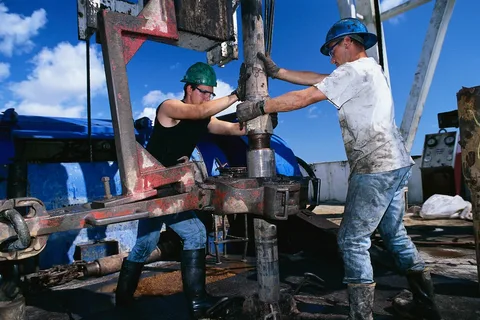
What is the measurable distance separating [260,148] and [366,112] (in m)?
0.68

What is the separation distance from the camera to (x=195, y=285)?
2393 mm

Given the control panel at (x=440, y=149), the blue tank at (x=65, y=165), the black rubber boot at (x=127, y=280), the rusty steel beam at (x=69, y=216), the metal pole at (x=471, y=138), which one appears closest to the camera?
the rusty steel beam at (x=69, y=216)

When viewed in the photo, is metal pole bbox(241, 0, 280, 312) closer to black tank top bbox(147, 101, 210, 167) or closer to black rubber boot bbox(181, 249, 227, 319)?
black rubber boot bbox(181, 249, 227, 319)

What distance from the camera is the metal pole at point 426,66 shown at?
25.4 feet

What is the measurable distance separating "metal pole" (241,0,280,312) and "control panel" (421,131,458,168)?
8.20m

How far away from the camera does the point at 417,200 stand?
10.2 metres

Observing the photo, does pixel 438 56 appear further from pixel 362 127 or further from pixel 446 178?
pixel 362 127

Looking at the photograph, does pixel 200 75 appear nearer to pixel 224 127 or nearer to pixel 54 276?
pixel 224 127

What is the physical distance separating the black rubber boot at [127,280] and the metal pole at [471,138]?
2581 millimetres

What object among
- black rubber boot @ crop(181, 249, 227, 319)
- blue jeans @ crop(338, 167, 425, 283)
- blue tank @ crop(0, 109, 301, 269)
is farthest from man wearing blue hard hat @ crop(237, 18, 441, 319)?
blue tank @ crop(0, 109, 301, 269)

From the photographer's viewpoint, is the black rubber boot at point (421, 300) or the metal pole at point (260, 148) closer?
the metal pole at point (260, 148)

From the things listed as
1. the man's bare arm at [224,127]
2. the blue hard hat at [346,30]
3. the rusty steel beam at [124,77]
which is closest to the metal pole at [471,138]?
the blue hard hat at [346,30]

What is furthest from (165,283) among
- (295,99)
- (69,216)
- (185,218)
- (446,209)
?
(446,209)

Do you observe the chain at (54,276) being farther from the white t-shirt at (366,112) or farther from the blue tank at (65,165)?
the white t-shirt at (366,112)
